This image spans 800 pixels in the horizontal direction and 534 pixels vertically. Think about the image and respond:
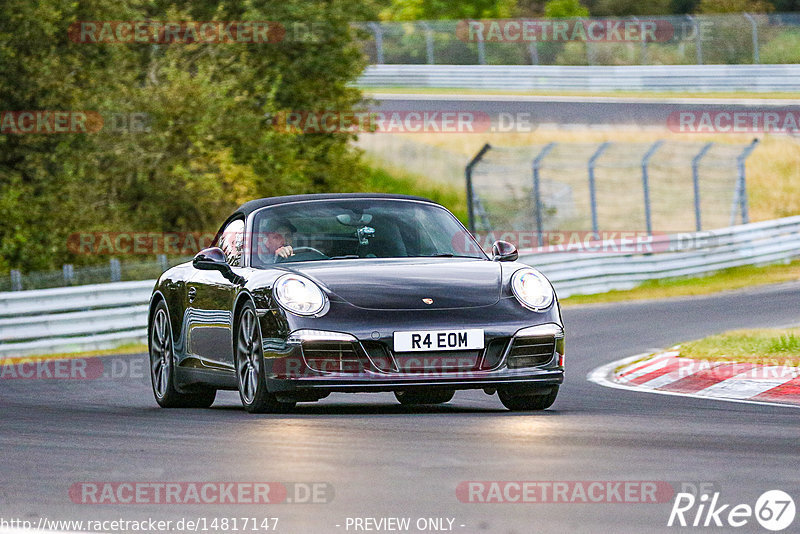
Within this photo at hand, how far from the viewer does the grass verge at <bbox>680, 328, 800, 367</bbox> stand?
479 inches

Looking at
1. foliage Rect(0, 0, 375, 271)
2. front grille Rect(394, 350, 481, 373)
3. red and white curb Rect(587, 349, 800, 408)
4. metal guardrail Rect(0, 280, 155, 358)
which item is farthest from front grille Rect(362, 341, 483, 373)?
foliage Rect(0, 0, 375, 271)

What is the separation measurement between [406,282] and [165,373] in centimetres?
259

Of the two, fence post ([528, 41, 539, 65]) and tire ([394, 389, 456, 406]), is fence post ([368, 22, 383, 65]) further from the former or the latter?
tire ([394, 389, 456, 406])

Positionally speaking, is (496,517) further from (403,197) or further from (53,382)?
(53,382)

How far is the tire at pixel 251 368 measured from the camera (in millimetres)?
9130

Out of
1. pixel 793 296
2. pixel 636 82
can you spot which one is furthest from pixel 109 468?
pixel 636 82

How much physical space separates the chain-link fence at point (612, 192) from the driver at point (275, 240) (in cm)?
1948

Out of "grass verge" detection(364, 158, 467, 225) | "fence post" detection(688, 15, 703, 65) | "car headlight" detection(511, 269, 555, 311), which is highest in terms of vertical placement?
"car headlight" detection(511, 269, 555, 311)

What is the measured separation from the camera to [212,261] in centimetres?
984

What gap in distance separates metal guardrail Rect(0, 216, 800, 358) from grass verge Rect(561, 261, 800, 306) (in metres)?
0.14

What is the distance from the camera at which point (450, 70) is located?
44875mm

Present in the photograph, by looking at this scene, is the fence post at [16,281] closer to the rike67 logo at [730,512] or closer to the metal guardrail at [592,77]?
the rike67 logo at [730,512]

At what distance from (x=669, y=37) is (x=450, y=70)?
22.2 ft

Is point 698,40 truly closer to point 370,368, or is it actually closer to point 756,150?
point 756,150
